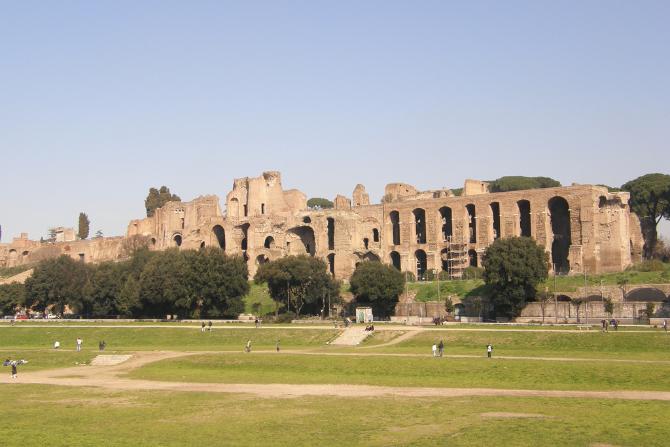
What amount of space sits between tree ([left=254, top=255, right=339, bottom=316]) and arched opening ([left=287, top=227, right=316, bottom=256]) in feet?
61.9

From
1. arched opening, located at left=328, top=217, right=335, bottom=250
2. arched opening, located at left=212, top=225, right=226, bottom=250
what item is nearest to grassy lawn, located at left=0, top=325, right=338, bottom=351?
arched opening, located at left=328, top=217, right=335, bottom=250

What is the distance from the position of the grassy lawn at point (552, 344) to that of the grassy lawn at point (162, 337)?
6.49 m

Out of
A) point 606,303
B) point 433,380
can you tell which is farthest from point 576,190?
point 433,380

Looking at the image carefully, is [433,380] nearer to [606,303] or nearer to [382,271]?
[606,303]

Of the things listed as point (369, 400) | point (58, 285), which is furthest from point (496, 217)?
point (369, 400)

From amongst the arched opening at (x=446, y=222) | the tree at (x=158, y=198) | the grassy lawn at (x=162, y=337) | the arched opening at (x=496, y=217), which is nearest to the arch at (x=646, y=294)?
the arched opening at (x=496, y=217)

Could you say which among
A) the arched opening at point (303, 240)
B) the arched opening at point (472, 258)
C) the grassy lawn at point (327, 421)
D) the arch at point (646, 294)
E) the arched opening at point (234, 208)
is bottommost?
the grassy lawn at point (327, 421)

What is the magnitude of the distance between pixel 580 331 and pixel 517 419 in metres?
19.9

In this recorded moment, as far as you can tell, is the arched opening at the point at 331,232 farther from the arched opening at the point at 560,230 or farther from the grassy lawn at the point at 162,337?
the grassy lawn at the point at 162,337

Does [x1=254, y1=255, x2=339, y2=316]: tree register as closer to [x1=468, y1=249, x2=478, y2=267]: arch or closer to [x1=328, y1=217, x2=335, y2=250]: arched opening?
[x1=468, y1=249, x2=478, y2=267]: arch

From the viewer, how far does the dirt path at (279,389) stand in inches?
884

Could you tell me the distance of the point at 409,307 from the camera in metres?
54.0

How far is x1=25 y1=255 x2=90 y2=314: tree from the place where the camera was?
6347 centimetres

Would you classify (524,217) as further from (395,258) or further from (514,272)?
(514,272)
